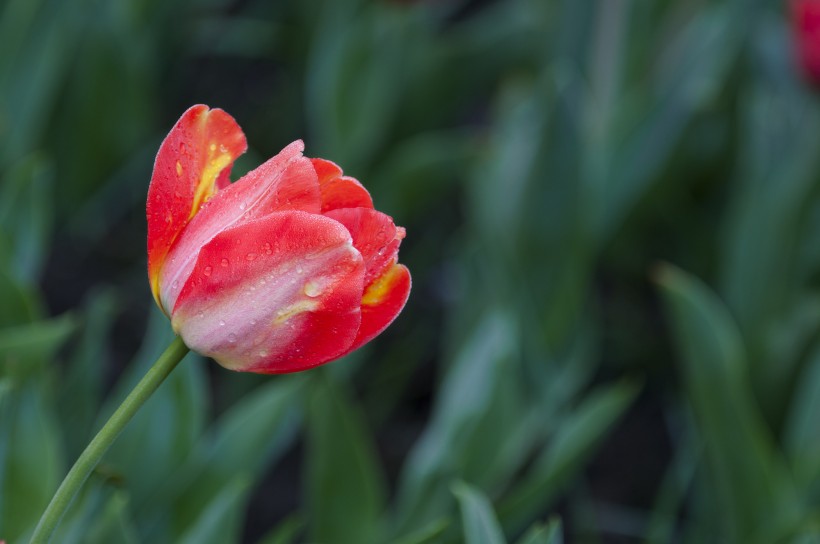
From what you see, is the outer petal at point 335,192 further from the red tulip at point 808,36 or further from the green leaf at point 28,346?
the red tulip at point 808,36

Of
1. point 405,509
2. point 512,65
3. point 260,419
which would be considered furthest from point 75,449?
point 512,65

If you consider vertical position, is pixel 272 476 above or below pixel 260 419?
below

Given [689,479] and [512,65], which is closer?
[689,479]

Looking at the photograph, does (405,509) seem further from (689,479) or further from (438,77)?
(438,77)

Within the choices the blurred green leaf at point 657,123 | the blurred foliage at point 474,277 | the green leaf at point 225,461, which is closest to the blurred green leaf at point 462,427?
the blurred foliage at point 474,277

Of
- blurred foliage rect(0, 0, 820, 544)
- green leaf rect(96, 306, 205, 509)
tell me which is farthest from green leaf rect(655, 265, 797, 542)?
green leaf rect(96, 306, 205, 509)

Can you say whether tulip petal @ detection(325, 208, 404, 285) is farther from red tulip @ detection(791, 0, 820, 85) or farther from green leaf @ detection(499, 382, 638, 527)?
red tulip @ detection(791, 0, 820, 85)
